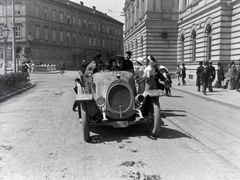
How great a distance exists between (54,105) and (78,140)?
5648mm

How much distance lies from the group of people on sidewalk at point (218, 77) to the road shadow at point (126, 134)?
8909 millimetres

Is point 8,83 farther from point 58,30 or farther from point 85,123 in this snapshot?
point 58,30

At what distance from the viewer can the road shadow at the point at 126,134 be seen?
6.21 metres

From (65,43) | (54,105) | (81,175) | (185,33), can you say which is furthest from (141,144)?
(65,43)

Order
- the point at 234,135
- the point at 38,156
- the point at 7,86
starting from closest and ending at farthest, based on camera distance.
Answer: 1. the point at 38,156
2. the point at 234,135
3. the point at 7,86

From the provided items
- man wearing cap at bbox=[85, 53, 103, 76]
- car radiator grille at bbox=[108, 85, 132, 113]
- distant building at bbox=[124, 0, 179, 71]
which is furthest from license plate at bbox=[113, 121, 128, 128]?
distant building at bbox=[124, 0, 179, 71]

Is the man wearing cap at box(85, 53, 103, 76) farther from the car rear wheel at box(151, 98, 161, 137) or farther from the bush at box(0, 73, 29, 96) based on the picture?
the bush at box(0, 73, 29, 96)

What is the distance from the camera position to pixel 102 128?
7.29 meters

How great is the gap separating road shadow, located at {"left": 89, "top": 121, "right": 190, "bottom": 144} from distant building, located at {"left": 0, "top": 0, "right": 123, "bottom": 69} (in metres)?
40.1

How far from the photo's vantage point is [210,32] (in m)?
22.2

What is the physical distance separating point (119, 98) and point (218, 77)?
1405 centimetres

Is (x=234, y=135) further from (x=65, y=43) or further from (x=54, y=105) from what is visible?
(x=65, y=43)

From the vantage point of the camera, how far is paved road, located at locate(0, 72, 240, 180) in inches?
166

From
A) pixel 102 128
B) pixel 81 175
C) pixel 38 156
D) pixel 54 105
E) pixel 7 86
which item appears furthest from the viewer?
pixel 7 86
